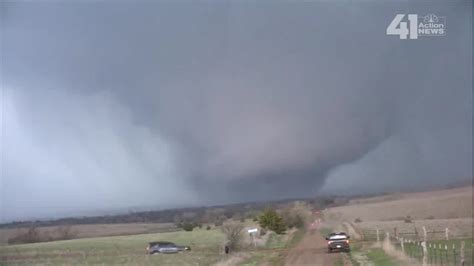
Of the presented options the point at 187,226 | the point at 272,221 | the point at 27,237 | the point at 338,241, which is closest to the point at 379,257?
the point at 338,241

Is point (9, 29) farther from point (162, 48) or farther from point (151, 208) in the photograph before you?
point (151, 208)

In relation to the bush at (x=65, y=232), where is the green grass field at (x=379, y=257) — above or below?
below

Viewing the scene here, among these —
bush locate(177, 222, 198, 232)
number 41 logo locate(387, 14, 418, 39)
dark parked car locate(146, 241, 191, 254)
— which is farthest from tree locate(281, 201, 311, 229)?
number 41 logo locate(387, 14, 418, 39)

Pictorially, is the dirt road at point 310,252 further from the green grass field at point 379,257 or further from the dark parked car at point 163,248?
the dark parked car at point 163,248

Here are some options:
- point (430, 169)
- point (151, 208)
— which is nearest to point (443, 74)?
point (430, 169)

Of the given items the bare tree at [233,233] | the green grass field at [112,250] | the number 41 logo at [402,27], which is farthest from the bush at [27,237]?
the number 41 logo at [402,27]
